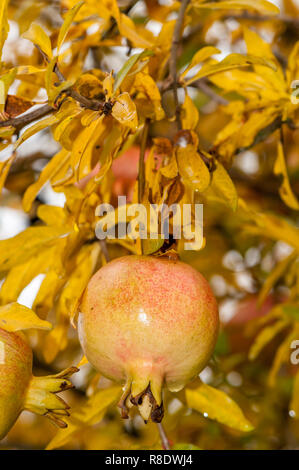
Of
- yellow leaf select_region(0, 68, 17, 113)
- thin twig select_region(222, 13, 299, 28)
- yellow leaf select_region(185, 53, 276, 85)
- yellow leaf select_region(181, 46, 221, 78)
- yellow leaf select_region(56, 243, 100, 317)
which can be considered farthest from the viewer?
thin twig select_region(222, 13, 299, 28)

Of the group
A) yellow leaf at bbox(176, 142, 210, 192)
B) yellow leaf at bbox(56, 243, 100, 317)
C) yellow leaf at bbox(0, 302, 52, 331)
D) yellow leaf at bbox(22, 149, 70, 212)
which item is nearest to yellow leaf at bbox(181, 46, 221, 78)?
yellow leaf at bbox(176, 142, 210, 192)

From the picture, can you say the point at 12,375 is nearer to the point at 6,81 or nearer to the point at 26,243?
the point at 26,243

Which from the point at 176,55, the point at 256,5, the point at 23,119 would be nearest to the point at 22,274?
the point at 23,119

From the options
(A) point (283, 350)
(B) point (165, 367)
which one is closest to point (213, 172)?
(B) point (165, 367)

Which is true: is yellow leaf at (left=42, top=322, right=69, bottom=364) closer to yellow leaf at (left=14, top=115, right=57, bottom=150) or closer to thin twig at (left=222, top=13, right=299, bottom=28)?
yellow leaf at (left=14, top=115, right=57, bottom=150)

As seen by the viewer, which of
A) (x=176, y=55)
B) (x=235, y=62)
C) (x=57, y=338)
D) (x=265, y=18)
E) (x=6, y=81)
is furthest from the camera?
(x=265, y=18)

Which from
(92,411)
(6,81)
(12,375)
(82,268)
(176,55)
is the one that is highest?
(6,81)
